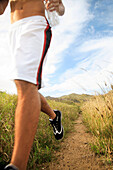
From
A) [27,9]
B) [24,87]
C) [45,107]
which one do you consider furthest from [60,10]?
[45,107]

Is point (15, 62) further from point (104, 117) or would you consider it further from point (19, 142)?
point (104, 117)

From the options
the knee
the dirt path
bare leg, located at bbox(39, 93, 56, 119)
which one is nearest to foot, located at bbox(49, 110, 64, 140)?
bare leg, located at bbox(39, 93, 56, 119)

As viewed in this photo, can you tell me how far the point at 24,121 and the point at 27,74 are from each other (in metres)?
0.36

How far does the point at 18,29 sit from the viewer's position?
117 centimetres

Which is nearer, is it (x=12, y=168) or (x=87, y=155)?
(x=12, y=168)

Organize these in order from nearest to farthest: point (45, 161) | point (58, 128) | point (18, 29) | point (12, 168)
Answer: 1. point (12, 168)
2. point (18, 29)
3. point (45, 161)
4. point (58, 128)

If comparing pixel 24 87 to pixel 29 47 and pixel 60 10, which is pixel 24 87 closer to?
pixel 29 47

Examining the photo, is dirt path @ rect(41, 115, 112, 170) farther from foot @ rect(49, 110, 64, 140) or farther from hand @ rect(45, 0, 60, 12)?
hand @ rect(45, 0, 60, 12)

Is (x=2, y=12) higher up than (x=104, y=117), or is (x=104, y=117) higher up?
(x=2, y=12)

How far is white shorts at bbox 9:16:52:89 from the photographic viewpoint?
1.04m

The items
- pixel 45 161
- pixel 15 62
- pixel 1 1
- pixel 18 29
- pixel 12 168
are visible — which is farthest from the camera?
pixel 45 161

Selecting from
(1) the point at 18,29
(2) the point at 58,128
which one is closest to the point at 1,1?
(1) the point at 18,29

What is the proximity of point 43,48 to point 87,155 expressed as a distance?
1568 mm

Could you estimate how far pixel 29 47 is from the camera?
1074 millimetres
